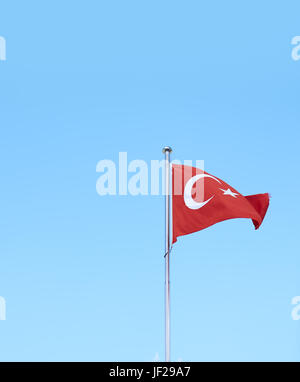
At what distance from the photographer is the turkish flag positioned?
52.7 ft

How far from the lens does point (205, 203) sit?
634 inches

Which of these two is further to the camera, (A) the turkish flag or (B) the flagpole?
(A) the turkish flag

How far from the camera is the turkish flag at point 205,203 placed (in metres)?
16.1

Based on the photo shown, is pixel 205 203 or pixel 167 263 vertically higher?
pixel 205 203

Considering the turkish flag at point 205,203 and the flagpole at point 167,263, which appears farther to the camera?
the turkish flag at point 205,203

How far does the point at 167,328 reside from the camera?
15852 millimetres
